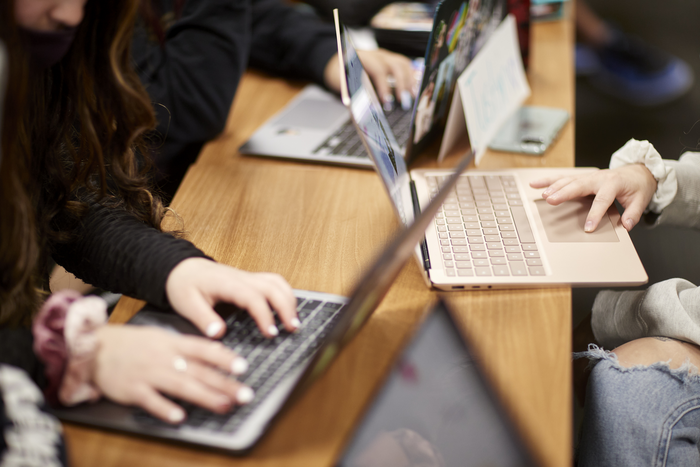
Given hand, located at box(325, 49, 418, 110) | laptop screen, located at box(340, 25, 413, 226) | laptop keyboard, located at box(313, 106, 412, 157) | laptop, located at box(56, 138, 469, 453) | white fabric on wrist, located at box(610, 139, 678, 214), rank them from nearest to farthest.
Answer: laptop, located at box(56, 138, 469, 453) → laptop screen, located at box(340, 25, 413, 226) → white fabric on wrist, located at box(610, 139, 678, 214) → laptop keyboard, located at box(313, 106, 412, 157) → hand, located at box(325, 49, 418, 110)

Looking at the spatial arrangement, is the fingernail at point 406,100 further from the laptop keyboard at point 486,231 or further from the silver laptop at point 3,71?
the silver laptop at point 3,71

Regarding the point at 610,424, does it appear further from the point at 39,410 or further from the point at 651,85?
the point at 651,85

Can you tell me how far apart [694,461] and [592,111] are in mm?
1785

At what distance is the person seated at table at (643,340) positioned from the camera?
60cm

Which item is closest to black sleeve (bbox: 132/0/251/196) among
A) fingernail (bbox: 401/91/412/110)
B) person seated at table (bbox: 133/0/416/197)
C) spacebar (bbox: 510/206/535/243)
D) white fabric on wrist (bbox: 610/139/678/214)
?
person seated at table (bbox: 133/0/416/197)

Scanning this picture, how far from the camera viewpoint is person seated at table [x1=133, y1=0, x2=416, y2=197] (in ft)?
3.19

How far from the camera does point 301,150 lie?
3.06 feet

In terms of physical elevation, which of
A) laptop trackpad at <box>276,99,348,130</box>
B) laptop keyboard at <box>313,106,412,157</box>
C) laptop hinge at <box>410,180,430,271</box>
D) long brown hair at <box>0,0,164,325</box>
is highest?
long brown hair at <box>0,0,164,325</box>

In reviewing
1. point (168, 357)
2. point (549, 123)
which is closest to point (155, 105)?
point (168, 357)

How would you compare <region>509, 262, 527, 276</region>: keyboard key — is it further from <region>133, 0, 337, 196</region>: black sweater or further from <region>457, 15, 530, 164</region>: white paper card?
<region>133, 0, 337, 196</region>: black sweater

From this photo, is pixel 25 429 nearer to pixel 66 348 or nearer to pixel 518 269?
pixel 66 348

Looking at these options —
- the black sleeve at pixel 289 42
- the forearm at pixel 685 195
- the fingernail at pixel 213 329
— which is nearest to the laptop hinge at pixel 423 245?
the fingernail at pixel 213 329

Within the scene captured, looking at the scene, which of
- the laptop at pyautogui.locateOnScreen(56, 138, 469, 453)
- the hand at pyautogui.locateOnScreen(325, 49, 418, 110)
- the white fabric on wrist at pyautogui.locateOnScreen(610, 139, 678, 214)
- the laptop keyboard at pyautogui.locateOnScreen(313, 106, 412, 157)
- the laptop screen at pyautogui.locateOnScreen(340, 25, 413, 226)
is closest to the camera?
the laptop at pyautogui.locateOnScreen(56, 138, 469, 453)

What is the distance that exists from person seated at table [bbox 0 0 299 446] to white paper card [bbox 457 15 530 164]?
18.7 inches
